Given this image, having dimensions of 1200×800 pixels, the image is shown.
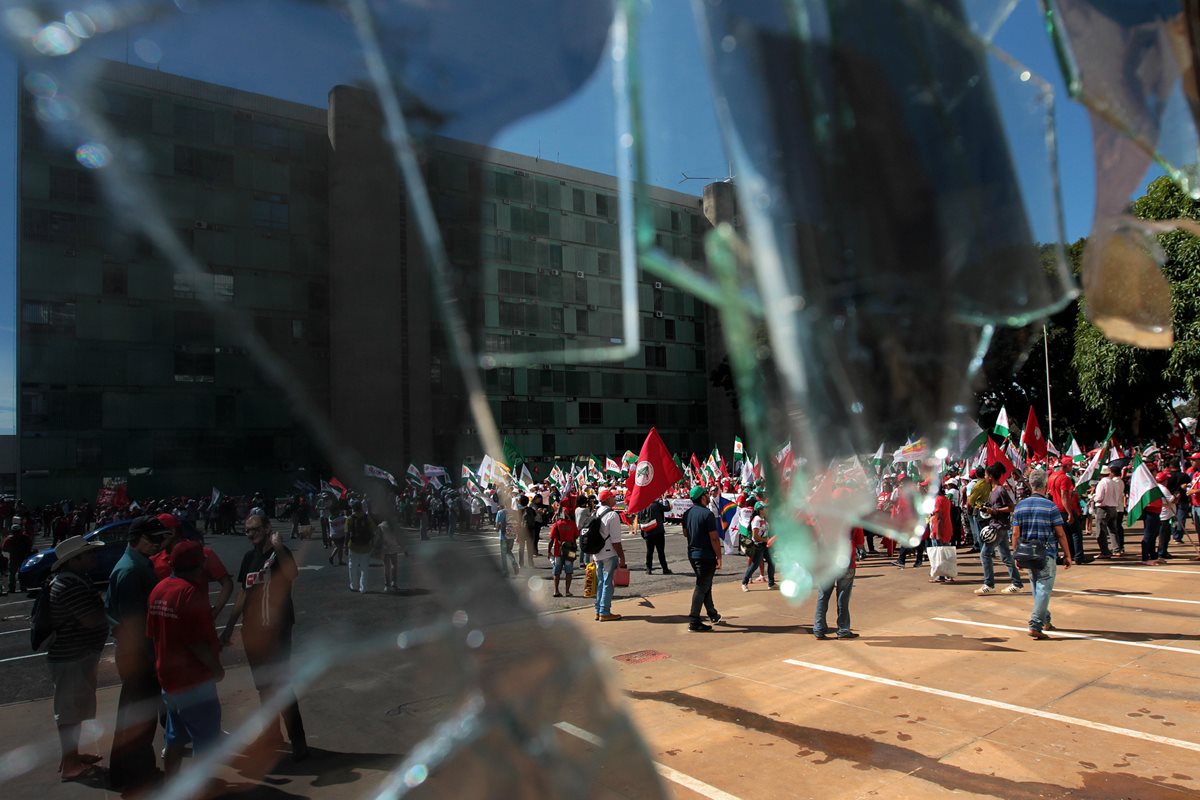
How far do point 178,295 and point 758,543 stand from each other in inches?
296

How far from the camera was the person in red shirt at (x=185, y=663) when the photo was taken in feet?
9.38

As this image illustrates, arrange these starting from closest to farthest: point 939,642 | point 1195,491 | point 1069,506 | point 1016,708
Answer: point 1016,708, point 939,642, point 1069,506, point 1195,491

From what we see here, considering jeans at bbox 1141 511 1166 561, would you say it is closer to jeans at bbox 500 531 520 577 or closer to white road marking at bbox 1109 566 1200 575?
white road marking at bbox 1109 566 1200 575

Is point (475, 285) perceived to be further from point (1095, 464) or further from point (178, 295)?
point (1095, 464)

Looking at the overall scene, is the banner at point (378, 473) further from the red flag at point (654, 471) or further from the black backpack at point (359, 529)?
the red flag at point (654, 471)

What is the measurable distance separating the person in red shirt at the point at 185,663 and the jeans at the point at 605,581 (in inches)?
196

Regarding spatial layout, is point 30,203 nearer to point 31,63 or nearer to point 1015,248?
point 31,63

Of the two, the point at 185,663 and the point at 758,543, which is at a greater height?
the point at 185,663

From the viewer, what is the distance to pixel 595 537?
7.71 m

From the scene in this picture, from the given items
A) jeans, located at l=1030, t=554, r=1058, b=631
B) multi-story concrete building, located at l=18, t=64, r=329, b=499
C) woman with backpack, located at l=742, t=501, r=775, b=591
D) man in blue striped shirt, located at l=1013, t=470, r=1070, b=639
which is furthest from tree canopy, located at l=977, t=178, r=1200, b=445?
woman with backpack, located at l=742, t=501, r=775, b=591

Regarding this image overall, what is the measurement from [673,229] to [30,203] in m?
0.98

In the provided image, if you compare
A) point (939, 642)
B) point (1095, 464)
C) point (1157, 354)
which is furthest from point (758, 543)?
point (1157, 354)

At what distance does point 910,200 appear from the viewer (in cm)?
123

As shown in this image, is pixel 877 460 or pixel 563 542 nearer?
pixel 877 460
